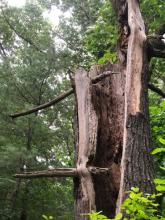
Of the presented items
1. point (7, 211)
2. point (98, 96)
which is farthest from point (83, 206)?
point (7, 211)

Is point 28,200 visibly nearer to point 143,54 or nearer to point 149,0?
point 149,0

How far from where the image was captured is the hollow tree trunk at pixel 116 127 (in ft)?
11.7

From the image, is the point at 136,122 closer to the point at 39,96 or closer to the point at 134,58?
the point at 134,58

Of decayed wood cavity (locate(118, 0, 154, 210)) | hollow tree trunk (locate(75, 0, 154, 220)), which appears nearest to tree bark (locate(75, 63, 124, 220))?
hollow tree trunk (locate(75, 0, 154, 220))

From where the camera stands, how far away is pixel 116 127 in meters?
4.29

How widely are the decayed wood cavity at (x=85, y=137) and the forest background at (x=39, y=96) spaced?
4.18m

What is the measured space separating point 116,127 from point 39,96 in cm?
932

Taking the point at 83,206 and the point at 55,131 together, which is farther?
the point at 55,131

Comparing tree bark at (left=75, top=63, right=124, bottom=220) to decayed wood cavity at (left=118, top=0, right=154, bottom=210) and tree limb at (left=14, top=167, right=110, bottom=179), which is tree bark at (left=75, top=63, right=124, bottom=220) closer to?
tree limb at (left=14, top=167, right=110, bottom=179)

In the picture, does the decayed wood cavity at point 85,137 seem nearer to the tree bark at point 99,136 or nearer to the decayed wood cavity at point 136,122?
the tree bark at point 99,136

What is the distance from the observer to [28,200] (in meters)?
11.8

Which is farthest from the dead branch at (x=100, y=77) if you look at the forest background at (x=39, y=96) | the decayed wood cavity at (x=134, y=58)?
the forest background at (x=39, y=96)

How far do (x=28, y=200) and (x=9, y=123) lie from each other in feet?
9.04

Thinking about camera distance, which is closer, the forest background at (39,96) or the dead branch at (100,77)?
the dead branch at (100,77)
